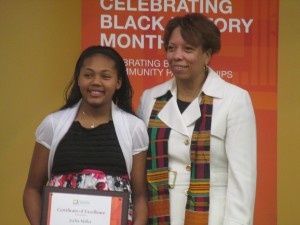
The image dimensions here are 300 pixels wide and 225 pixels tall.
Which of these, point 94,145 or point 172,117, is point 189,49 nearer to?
point 172,117

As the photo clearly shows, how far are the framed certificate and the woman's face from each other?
0.62m

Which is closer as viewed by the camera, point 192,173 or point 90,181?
point 90,181

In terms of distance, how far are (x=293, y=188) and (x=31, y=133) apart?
6.27 feet

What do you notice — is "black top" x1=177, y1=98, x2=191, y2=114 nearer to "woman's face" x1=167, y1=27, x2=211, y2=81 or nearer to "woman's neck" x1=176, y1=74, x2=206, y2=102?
"woman's neck" x1=176, y1=74, x2=206, y2=102

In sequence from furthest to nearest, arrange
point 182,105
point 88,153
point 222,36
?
point 222,36 < point 182,105 < point 88,153

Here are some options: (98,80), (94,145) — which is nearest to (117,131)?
(94,145)

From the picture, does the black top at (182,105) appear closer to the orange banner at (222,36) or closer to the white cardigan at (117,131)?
the white cardigan at (117,131)

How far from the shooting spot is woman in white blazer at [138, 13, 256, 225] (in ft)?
8.14

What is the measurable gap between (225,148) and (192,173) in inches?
7.2

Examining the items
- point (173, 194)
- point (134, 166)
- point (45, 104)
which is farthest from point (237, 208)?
point (45, 104)

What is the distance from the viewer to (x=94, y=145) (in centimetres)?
239

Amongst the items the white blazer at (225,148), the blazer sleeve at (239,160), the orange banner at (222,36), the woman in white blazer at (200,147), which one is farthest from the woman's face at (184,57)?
the orange banner at (222,36)

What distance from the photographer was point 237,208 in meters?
2.48

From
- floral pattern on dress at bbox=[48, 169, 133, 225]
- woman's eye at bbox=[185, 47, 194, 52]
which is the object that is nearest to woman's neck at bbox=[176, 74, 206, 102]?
woman's eye at bbox=[185, 47, 194, 52]
